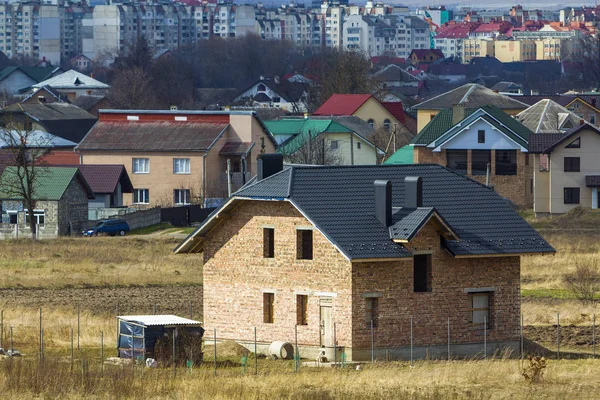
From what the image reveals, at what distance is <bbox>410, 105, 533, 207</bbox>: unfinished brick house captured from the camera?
76.9 metres

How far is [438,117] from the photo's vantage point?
85.0 m

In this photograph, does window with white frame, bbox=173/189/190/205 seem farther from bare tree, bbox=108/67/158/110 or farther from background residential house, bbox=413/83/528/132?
bare tree, bbox=108/67/158/110

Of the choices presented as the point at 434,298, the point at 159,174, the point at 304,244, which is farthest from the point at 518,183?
the point at 304,244

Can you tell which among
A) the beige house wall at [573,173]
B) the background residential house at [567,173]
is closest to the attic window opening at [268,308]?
the background residential house at [567,173]

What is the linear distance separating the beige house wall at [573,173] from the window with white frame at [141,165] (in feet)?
65.8

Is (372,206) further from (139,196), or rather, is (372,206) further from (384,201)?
(139,196)

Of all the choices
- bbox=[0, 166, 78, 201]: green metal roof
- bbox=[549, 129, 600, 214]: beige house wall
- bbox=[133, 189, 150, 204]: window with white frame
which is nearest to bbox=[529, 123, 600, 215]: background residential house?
bbox=[549, 129, 600, 214]: beige house wall

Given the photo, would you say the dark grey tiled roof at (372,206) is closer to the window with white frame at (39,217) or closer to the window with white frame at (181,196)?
the window with white frame at (39,217)

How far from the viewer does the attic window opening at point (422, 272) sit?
111ft

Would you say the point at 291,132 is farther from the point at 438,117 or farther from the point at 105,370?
the point at 105,370

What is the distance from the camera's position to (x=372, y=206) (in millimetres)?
34000

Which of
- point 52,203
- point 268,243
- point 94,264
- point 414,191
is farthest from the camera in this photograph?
point 52,203

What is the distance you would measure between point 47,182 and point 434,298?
117 feet

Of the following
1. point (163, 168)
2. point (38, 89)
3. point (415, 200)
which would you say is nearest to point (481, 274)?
point (415, 200)
